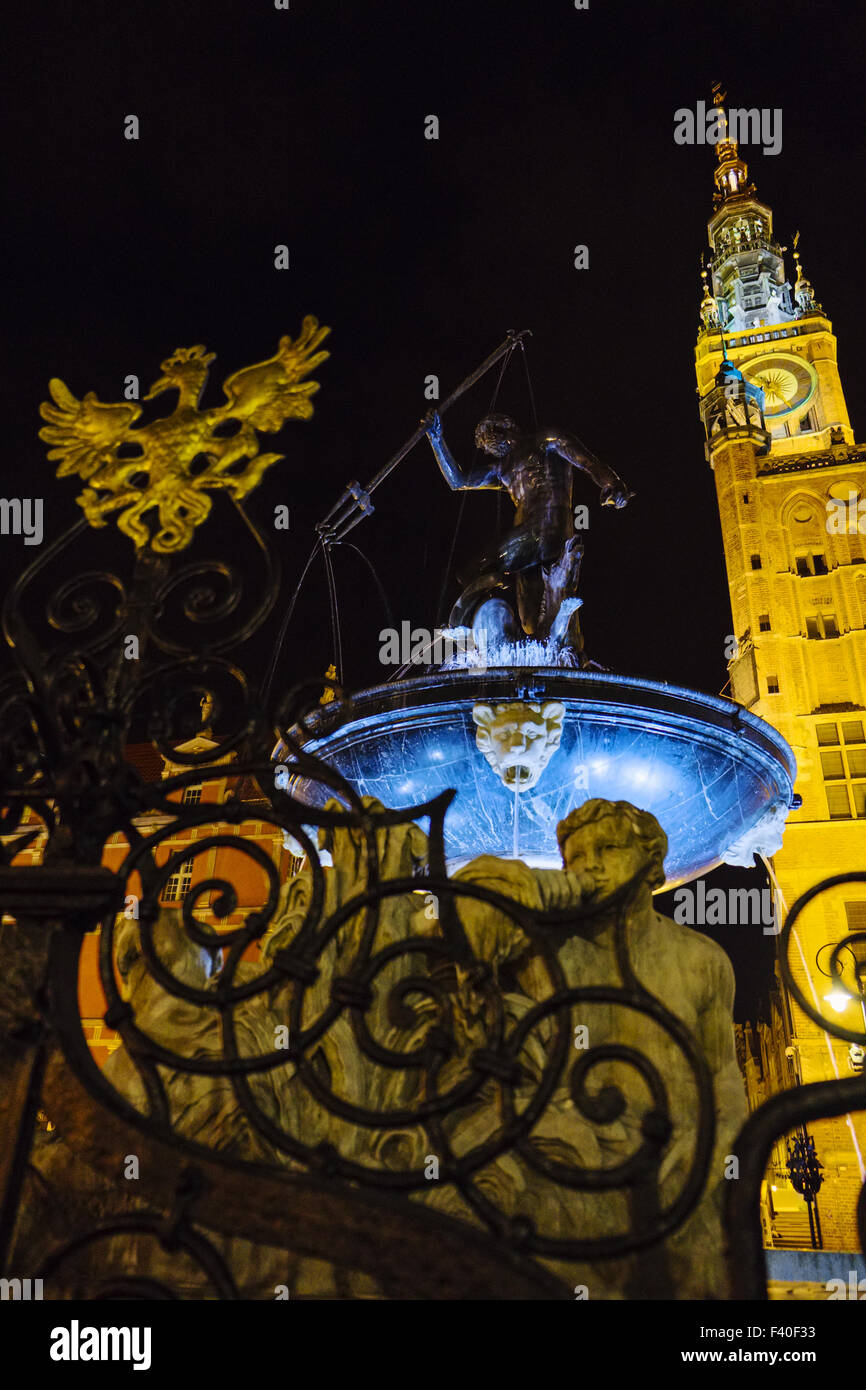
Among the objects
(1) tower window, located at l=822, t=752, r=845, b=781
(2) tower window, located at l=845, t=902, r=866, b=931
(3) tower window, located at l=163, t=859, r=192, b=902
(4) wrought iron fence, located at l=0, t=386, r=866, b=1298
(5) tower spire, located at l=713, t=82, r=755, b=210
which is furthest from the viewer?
(5) tower spire, located at l=713, t=82, r=755, b=210

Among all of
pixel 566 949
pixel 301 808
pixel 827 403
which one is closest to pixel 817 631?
pixel 827 403

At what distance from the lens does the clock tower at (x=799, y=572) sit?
30594 mm

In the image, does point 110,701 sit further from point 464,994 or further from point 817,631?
point 817,631

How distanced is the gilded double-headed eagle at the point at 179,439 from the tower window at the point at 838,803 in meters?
35.2

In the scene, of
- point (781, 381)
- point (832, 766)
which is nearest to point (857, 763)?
point (832, 766)

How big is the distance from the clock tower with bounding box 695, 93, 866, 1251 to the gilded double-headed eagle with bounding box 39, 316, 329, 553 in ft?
85.3

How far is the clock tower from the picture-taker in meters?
30.6

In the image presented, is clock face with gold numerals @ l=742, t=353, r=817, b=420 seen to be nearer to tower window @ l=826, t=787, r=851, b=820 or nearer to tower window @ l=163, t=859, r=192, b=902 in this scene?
tower window @ l=826, t=787, r=851, b=820

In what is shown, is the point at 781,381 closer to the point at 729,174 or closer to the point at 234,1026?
the point at 729,174

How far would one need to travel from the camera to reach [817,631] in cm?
3984

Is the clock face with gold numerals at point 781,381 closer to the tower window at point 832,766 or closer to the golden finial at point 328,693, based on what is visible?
the tower window at point 832,766

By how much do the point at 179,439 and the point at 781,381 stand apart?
50717 millimetres

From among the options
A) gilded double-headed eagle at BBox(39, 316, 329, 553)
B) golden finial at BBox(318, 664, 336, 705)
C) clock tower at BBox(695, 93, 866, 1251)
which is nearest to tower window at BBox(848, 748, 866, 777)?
clock tower at BBox(695, 93, 866, 1251)

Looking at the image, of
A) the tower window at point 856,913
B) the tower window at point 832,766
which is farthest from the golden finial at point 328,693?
the tower window at point 832,766
